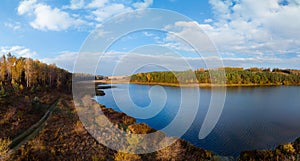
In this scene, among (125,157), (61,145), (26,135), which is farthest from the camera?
(26,135)

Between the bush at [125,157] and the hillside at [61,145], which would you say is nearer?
the bush at [125,157]

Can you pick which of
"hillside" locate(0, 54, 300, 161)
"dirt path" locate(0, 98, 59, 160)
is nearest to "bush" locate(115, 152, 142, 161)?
"hillside" locate(0, 54, 300, 161)

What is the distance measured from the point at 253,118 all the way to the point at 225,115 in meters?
2.69

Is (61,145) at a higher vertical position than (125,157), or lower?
lower

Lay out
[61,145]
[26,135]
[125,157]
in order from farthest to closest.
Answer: [26,135], [61,145], [125,157]

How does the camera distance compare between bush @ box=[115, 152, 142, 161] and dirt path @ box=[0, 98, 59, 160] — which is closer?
bush @ box=[115, 152, 142, 161]

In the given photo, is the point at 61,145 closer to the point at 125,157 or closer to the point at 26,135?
the point at 26,135

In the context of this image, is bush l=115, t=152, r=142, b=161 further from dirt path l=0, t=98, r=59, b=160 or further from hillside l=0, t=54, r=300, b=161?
dirt path l=0, t=98, r=59, b=160

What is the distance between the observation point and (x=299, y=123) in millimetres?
17281

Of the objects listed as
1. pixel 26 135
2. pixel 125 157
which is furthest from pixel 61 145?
pixel 125 157

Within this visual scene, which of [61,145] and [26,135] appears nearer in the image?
[61,145]

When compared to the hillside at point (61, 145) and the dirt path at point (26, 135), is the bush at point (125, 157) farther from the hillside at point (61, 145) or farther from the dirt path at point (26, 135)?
the dirt path at point (26, 135)

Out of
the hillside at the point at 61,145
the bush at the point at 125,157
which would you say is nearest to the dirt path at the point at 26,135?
the hillside at the point at 61,145

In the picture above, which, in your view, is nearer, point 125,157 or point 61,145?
point 125,157
